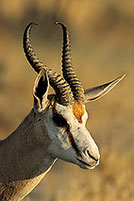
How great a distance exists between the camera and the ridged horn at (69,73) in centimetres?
540

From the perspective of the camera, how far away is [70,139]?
509 cm

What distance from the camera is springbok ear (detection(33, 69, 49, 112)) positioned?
16.2 ft

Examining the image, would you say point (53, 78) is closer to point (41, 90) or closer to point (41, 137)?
point (41, 90)

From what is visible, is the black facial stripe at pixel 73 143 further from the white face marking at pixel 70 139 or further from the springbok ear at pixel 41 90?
the springbok ear at pixel 41 90

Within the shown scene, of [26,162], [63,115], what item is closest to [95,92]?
[63,115]

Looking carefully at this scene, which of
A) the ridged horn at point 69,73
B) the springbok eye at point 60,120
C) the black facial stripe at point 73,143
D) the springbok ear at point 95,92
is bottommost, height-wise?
the black facial stripe at point 73,143

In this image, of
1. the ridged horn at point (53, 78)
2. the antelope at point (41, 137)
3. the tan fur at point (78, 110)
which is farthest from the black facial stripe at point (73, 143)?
the ridged horn at point (53, 78)

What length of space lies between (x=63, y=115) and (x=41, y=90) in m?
0.38

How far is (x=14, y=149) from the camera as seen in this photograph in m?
5.31

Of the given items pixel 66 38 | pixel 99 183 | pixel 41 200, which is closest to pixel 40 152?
pixel 66 38

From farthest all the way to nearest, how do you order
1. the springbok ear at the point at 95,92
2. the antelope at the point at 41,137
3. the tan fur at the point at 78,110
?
1. the springbok ear at the point at 95,92
2. the tan fur at the point at 78,110
3. the antelope at the point at 41,137

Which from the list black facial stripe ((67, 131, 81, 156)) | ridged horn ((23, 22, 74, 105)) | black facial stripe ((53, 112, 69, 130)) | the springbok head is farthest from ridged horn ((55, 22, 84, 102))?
black facial stripe ((67, 131, 81, 156))

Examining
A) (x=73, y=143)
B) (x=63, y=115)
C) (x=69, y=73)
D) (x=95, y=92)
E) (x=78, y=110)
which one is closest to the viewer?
(x=73, y=143)

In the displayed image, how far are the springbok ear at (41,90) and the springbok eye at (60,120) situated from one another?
0.57ft
